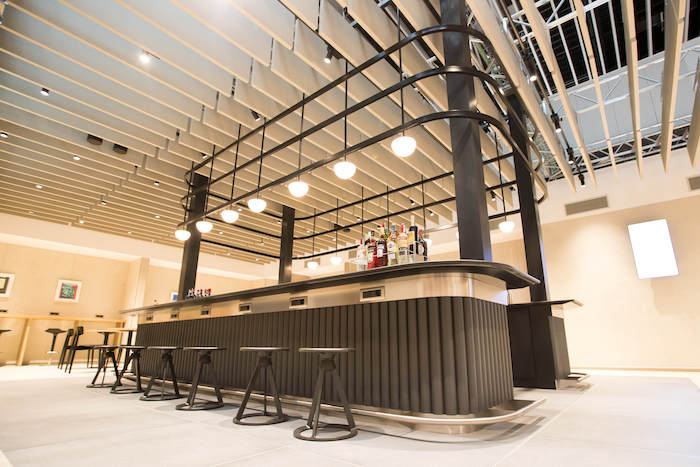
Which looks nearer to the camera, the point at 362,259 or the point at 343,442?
the point at 343,442

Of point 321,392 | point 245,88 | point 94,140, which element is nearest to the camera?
point 321,392

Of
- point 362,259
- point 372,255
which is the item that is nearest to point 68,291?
A: point 362,259

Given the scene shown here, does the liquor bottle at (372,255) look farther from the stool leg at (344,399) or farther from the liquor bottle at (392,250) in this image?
the stool leg at (344,399)

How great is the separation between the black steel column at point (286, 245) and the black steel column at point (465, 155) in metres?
Result: 5.74

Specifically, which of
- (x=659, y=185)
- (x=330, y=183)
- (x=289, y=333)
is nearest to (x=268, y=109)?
(x=330, y=183)

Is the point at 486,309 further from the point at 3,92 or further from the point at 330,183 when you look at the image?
the point at 3,92

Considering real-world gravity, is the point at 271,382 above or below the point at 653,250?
below

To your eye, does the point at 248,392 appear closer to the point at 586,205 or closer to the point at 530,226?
the point at 530,226

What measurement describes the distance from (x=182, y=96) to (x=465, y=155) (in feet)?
14.6

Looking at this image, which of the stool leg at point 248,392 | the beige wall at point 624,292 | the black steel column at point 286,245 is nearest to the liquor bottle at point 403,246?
the stool leg at point 248,392

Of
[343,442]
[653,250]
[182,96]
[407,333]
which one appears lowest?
[343,442]

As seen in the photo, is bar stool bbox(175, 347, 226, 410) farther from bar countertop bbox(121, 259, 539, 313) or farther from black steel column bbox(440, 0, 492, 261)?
black steel column bbox(440, 0, 492, 261)

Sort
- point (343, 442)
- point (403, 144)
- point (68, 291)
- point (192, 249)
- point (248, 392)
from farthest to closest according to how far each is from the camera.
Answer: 1. point (68, 291)
2. point (192, 249)
3. point (403, 144)
4. point (248, 392)
5. point (343, 442)

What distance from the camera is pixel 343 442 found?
216cm
